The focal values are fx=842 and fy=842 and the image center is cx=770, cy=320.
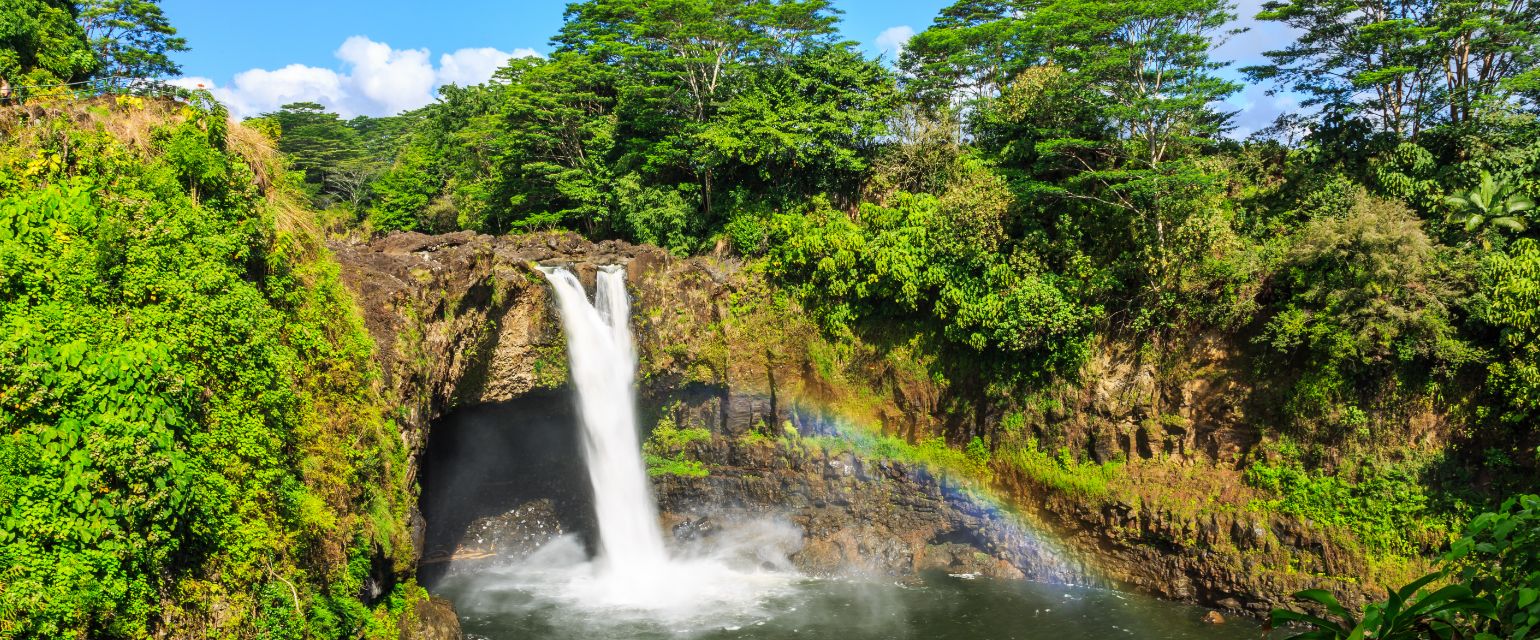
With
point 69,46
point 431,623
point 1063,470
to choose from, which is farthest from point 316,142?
point 1063,470

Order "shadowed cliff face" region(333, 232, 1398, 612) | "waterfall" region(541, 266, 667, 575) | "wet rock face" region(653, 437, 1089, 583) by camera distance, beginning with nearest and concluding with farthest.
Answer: "shadowed cliff face" region(333, 232, 1398, 612) → "wet rock face" region(653, 437, 1089, 583) → "waterfall" region(541, 266, 667, 575)

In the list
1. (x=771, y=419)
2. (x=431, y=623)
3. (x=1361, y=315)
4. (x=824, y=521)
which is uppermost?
(x=1361, y=315)

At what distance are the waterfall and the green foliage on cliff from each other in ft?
22.3

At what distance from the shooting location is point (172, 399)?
29.0ft

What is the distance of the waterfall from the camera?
19.7m

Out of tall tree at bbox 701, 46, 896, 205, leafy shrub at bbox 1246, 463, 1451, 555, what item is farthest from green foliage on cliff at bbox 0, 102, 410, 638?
leafy shrub at bbox 1246, 463, 1451, 555

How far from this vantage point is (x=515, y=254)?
19516mm

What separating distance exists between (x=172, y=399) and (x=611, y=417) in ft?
39.0

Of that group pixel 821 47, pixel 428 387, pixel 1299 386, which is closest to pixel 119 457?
pixel 428 387

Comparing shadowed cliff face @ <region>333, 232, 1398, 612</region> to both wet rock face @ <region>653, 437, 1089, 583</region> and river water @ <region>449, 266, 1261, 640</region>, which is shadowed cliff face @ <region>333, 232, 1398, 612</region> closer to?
wet rock face @ <region>653, 437, 1089, 583</region>

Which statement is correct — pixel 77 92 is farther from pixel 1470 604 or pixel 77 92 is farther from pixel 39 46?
pixel 1470 604

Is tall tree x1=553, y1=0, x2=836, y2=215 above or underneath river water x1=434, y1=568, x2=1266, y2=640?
above

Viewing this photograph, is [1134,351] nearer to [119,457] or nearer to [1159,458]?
[1159,458]

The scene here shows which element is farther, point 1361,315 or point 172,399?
point 1361,315
